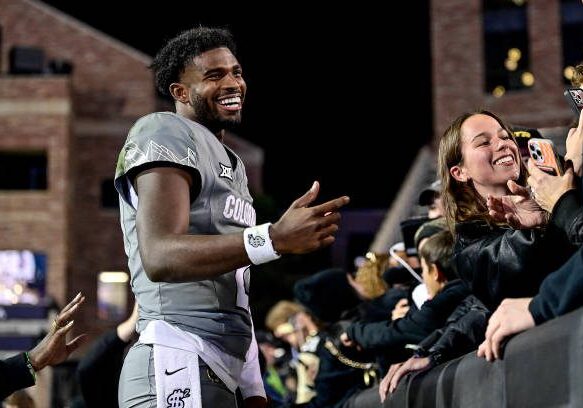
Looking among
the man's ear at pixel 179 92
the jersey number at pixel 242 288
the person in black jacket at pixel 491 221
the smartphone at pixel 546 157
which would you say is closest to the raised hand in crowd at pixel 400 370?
the person in black jacket at pixel 491 221

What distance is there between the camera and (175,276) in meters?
2.65

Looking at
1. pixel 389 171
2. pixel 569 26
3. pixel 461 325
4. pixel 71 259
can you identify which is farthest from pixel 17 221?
pixel 461 325

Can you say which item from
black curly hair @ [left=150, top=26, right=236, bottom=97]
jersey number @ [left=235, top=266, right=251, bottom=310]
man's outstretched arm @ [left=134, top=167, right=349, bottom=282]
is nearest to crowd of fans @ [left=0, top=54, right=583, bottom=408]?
man's outstretched arm @ [left=134, top=167, right=349, bottom=282]

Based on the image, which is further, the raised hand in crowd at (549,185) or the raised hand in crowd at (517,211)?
the raised hand in crowd at (517,211)

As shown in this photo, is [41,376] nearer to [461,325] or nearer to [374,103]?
[374,103]

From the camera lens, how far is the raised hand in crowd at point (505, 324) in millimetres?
2580

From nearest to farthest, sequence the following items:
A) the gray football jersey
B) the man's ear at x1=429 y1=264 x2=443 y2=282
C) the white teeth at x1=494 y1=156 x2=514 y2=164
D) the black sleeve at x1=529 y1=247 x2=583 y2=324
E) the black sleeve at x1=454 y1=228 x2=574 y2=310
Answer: the black sleeve at x1=529 y1=247 x2=583 y2=324, the gray football jersey, the black sleeve at x1=454 y1=228 x2=574 y2=310, the white teeth at x1=494 y1=156 x2=514 y2=164, the man's ear at x1=429 y1=264 x2=443 y2=282

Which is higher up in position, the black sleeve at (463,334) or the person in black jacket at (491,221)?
the person in black jacket at (491,221)

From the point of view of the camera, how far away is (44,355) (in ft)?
13.0

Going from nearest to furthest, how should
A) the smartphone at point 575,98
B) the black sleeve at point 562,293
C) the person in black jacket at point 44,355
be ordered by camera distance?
the black sleeve at point 562,293 < the smartphone at point 575,98 < the person in black jacket at point 44,355

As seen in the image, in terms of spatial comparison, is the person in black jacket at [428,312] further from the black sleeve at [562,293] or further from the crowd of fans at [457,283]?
the black sleeve at [562,293]

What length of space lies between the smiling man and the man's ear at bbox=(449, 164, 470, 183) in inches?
45.3

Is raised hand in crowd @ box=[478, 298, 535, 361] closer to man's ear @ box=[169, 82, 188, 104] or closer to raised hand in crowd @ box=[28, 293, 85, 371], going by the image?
man's ear @ box=[169, 82, 188, 104]

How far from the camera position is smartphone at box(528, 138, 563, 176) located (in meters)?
2.92
